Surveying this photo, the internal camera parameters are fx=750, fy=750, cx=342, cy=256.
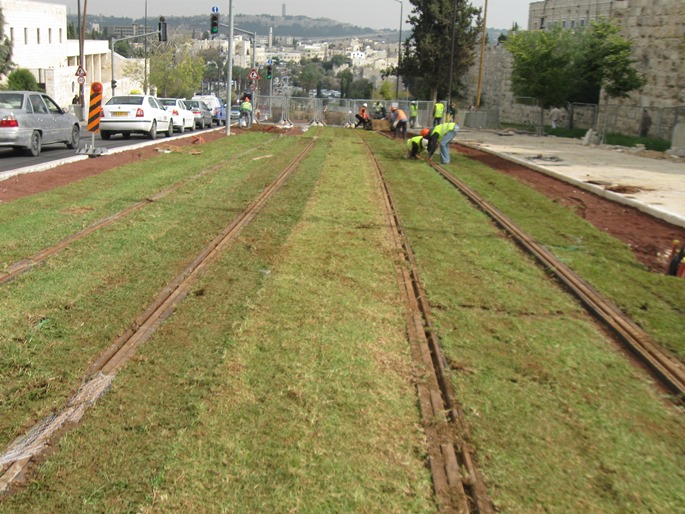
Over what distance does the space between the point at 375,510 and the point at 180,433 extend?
1268 mm

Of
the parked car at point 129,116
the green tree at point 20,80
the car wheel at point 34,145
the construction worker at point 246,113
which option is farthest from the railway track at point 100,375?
the green tree at point 20,80

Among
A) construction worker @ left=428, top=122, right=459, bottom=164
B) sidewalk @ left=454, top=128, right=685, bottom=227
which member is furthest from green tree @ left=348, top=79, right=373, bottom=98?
construction worker @ left=428, top=122, right=459, bottom=164

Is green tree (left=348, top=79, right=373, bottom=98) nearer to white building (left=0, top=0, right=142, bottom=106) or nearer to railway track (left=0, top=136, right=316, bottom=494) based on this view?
white building (left=0, top=0, right=142, bottom=106)

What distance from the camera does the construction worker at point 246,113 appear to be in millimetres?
40500

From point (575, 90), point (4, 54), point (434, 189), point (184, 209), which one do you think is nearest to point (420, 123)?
point (575, 90)

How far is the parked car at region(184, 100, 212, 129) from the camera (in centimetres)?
3922

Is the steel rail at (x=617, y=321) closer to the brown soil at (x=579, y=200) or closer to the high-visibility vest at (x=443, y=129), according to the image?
the brown soil at (x=579, y=200)

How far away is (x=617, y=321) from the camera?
6.88 meters

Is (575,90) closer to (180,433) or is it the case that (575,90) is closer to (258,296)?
(258,296)

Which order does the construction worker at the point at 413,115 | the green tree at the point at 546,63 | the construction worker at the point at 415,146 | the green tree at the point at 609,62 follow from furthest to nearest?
the construction worker at the point at 413,115
the green tree at the point at 546,63
the green tree at the point at 609,62
the construction worker at the point at 415,146

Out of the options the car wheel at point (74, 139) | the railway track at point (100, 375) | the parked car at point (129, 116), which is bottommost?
the railway track at point (100, 375)

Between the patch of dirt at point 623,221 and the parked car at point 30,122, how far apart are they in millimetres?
12110

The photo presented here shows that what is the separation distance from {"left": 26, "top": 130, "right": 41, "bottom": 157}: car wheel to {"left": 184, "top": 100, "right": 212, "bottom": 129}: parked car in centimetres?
2035

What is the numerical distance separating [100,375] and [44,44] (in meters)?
70.0
